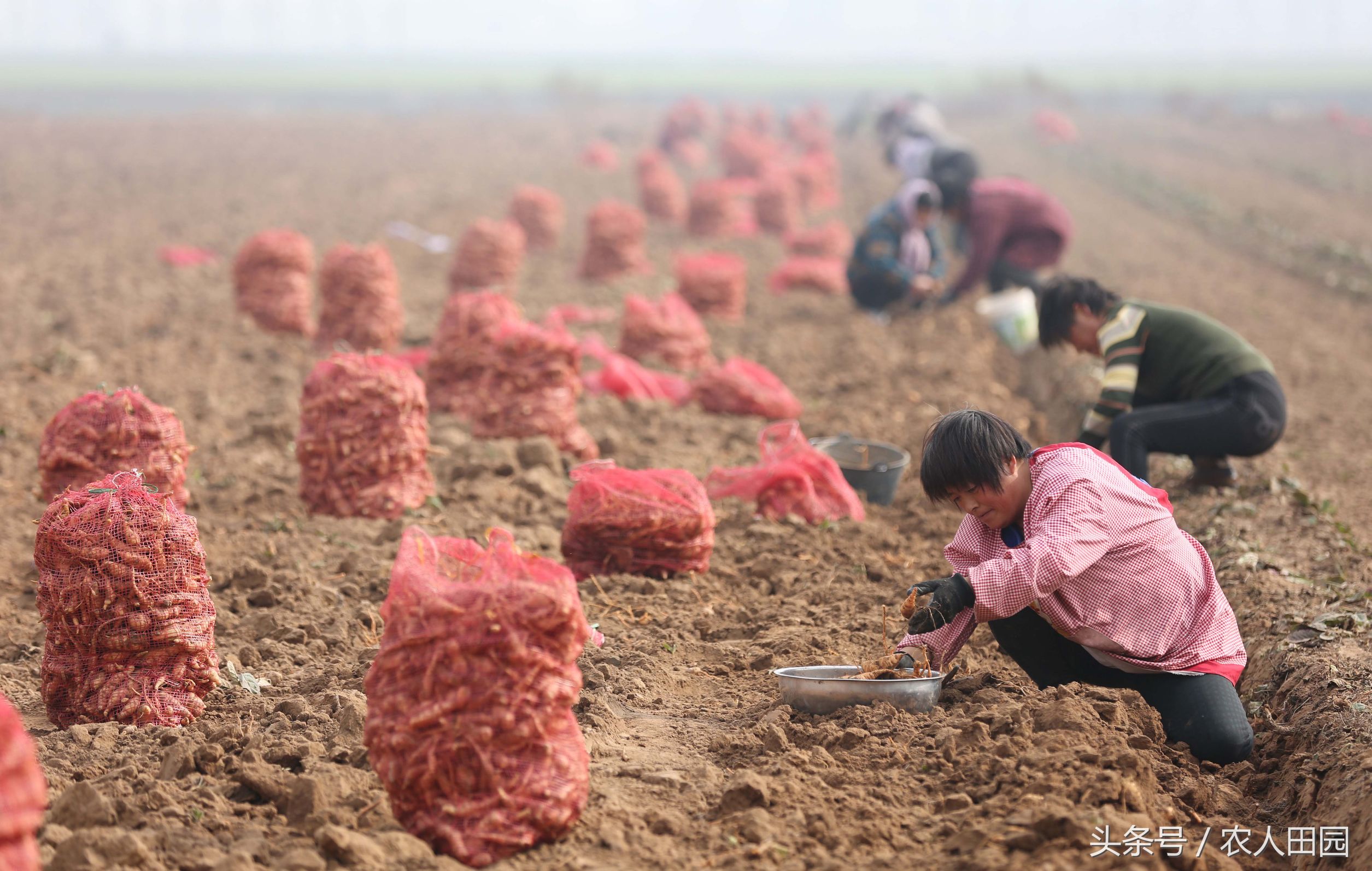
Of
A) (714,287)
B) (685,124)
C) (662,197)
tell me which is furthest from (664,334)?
(685,124)

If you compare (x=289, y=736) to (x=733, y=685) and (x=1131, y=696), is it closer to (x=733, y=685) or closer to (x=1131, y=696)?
(x=733, y=685)

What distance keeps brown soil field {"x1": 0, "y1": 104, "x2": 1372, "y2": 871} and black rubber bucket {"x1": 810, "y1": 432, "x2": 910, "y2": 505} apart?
0.20 metres

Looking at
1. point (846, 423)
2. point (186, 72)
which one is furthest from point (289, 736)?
point (186, 72)

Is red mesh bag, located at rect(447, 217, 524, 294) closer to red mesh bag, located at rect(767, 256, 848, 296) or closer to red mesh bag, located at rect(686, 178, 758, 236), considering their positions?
red mesh bag, located at rect(767, 256, 848, 296)

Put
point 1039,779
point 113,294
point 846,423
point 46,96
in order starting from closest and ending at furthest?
point 1039,779, point 846,423, point 113,294, point 46,96

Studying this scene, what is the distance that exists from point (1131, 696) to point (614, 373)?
17.2 feet

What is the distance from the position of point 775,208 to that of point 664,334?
29.4 ft

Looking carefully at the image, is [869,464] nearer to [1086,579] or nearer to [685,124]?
[1086,579]

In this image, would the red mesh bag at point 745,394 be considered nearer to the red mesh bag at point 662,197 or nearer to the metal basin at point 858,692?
the metal basin at point 858,692

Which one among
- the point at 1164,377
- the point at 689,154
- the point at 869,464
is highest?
the point at 689,154

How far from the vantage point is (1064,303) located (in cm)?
559

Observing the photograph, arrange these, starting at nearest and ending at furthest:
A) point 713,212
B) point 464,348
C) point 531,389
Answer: point 531,389
point 464,348
point 713,212

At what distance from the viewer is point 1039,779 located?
3180mm

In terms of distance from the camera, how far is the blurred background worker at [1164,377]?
5668 millimetres
